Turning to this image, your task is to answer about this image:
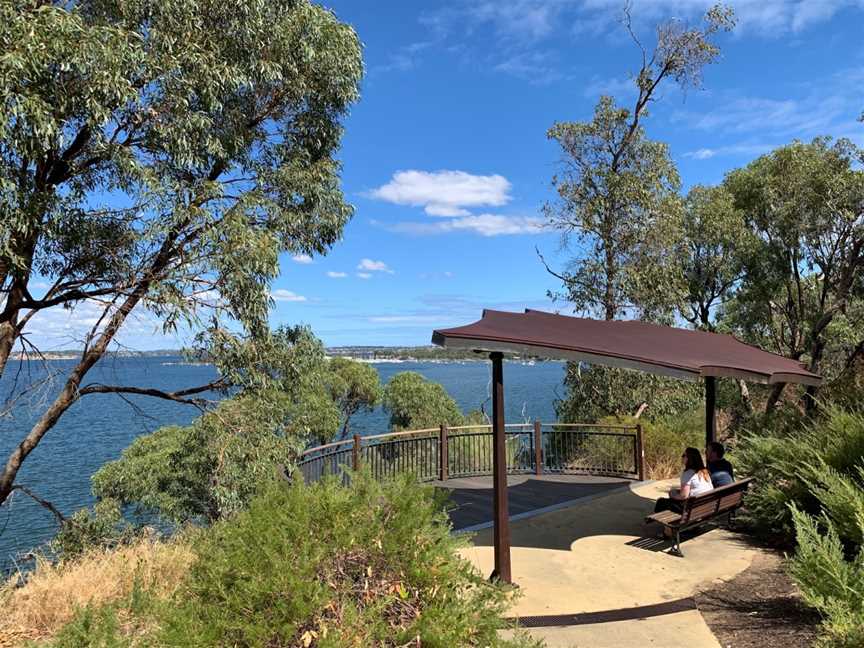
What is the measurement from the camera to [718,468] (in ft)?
23.7

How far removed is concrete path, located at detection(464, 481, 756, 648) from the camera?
425 cm

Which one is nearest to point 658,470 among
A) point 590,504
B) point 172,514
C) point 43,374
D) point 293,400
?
point 590,504

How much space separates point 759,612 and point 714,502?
2076mm

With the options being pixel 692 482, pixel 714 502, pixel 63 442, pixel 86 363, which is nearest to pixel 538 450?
pixel 692 482

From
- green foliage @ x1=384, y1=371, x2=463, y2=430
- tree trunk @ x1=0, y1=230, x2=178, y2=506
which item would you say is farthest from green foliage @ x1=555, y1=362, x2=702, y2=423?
green foliage @ x1=384, y1=371, x2=463, y2=430

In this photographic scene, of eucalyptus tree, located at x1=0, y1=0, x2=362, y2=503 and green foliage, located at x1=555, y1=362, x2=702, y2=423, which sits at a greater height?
eucalyptus tree, located at x1=0, y1=0, x2=362, y2=503

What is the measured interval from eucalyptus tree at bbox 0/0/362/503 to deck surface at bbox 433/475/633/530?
398cm

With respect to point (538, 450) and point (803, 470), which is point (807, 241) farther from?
point (803, 470)

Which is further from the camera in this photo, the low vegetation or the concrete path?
the concrete path

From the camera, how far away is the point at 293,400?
9.77m

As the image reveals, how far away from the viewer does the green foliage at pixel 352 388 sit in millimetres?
31453

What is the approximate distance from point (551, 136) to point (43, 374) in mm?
13555

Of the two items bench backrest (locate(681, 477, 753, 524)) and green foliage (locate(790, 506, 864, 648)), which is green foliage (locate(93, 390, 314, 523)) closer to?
bench backrest (locate(681, 477, 753, 524))

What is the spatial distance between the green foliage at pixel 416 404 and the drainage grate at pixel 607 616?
2553cm
